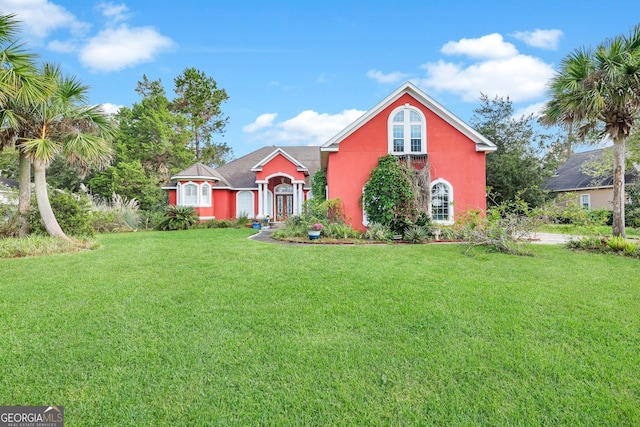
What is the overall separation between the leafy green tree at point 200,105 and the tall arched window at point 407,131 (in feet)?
78.7

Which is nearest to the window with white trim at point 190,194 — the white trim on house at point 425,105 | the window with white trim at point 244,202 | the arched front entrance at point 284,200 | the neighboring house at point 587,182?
the window with white trim at point 244,202

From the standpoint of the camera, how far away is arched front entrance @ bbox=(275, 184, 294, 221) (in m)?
23.0

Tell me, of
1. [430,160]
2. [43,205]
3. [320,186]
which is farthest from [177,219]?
[430,160]

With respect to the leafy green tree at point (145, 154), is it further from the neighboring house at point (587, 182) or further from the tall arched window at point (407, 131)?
the neighboring house at point (587, 182)

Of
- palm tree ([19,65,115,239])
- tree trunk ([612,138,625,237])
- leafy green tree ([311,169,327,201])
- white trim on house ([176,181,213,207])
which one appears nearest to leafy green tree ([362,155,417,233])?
leafy green tree ([311,169,327,201])

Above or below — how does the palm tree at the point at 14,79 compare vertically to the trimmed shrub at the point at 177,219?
above

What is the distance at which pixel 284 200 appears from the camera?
23.2m

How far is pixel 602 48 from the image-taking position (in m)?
10.2

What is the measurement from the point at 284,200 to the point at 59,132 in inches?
558

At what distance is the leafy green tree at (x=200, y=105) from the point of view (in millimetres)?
31078

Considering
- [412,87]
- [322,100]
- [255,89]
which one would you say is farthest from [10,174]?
[412,87]

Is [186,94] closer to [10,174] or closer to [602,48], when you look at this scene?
[10,174]

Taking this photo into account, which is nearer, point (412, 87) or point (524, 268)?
point (524, 268)

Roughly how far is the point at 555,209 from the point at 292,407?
9.70 m
